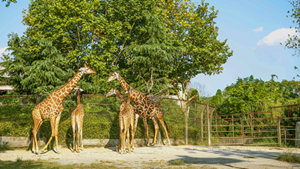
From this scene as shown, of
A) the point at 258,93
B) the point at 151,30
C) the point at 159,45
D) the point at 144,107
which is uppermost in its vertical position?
the point at 151,30

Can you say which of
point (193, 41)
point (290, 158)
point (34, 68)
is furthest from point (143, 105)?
point (193, 41)

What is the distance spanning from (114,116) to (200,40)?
510 inches

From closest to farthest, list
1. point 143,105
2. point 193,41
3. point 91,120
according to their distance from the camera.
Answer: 1. point 143,105
2. point 91,120
3. point 193,41

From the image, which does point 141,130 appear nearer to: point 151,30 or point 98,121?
point 98,121

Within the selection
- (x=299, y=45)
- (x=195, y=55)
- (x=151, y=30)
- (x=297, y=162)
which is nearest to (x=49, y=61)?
(x=151, y=30)

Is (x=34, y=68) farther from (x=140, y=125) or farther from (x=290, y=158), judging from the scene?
(x=290, y=158)

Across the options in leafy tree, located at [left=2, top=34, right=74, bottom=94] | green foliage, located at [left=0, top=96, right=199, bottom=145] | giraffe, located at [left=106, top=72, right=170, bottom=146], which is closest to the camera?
green foliage, located at [left=0, top=96, right=199, bottom=145]

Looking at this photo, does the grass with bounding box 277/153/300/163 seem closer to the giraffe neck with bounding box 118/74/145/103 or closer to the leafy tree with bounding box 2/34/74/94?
the giraffe neck with bounding box 118/74/145/103

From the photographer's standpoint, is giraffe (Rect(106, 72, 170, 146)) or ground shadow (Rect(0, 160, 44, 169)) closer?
ground shadow (Rect(0, 160, 44, 169))

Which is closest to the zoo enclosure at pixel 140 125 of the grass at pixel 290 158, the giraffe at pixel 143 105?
the giraffe at pixel 143 105

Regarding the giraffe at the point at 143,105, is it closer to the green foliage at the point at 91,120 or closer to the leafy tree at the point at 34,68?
the green foliage at the point at 91,120

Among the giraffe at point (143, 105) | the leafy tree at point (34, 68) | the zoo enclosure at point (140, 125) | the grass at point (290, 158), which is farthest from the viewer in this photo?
the leafy tree at point (34, 68)

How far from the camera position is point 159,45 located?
1772cm

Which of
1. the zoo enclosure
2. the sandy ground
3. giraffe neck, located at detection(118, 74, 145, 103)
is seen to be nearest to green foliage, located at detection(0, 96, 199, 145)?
the zoo enclosure
